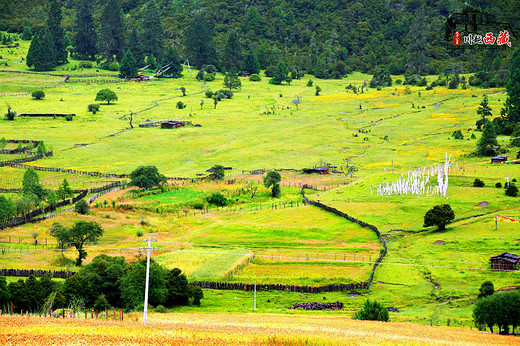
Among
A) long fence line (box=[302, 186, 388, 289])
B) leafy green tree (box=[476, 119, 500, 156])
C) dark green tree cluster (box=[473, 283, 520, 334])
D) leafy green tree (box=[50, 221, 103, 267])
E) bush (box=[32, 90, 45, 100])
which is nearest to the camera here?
dark green tree cluster (box=[473, 283, 520, 334])

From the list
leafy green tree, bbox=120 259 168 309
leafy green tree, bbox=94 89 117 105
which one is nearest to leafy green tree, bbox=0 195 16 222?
leafy green tree, bbox=120 259 168 309

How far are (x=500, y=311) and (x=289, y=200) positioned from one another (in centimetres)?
5509

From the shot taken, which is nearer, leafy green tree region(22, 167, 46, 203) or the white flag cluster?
leafy green tree region(22, 167, 46, 203)

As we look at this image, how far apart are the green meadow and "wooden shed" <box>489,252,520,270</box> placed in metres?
0.98

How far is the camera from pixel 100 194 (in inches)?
3880

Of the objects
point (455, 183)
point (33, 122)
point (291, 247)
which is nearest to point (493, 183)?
point (455, 183)

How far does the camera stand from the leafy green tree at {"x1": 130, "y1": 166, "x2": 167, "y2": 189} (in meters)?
104

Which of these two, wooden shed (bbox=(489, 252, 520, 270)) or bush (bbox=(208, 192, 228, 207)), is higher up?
bush (bbox=(208, 192, 228, 207))

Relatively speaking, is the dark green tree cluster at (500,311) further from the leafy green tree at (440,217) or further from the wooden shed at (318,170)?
the wooden shed at (318,170)

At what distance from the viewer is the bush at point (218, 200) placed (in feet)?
319

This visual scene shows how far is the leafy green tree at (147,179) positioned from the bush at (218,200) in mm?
11834

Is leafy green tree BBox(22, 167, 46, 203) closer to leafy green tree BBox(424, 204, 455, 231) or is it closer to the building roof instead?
leafy green tree BBox(424, 204, 455, 231)

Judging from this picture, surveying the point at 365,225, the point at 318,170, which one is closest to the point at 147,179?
the point at 318,170

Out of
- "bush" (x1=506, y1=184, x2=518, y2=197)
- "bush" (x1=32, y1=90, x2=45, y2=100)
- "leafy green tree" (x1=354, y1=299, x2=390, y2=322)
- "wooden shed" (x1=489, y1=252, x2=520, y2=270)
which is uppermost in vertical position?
"bush" (x1=32, y1=90, x2=45, y2=100)
